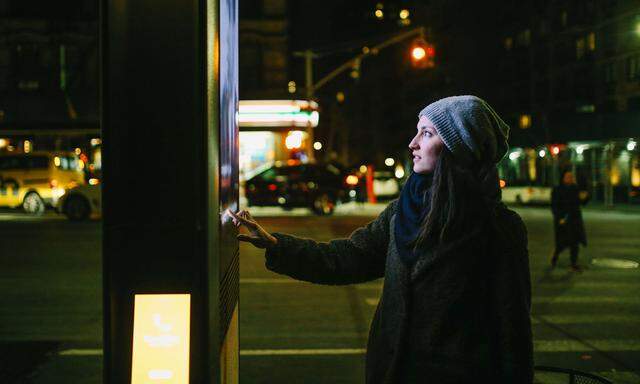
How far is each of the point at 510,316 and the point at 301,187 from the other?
23.2 m

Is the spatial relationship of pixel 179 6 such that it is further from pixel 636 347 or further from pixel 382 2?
pixel 382 2

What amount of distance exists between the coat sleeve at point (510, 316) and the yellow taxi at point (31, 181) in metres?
24.9

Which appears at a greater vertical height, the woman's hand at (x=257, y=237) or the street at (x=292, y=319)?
the woman's hand at (x=257, y=237)

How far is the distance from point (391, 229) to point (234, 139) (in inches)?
38.6

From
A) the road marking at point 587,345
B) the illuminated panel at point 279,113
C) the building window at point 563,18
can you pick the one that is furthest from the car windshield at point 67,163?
the building window at point 563,18

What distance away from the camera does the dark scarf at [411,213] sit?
2402 mm

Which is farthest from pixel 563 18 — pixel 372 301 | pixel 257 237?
pixel 257 237

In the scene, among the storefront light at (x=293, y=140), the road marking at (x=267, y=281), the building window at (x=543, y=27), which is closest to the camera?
the road marking at (x=267, y=281)

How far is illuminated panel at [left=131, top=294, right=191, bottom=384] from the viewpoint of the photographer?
101 inches

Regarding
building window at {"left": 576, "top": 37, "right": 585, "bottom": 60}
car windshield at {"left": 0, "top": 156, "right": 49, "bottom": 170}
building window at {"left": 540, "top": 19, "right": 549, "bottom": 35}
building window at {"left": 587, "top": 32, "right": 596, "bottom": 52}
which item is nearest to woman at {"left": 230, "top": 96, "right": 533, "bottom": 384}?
car windshield at {"left": 0, "top": 156, "right": 49, "bottom": 170}

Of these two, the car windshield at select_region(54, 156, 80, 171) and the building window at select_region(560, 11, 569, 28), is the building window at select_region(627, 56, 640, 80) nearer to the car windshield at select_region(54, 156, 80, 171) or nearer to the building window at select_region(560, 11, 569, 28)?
the building window at select_region(560, 11, 569, 28)

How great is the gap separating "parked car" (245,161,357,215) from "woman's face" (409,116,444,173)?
22.8 metres

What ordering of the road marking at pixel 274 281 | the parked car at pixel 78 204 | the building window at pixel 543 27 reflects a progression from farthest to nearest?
the building window at pixel 543 27 → the parked car at pixel 78 204 → the road marking at pixel 274 281

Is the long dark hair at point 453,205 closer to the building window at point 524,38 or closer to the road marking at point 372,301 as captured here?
the road marking at point 372,301
